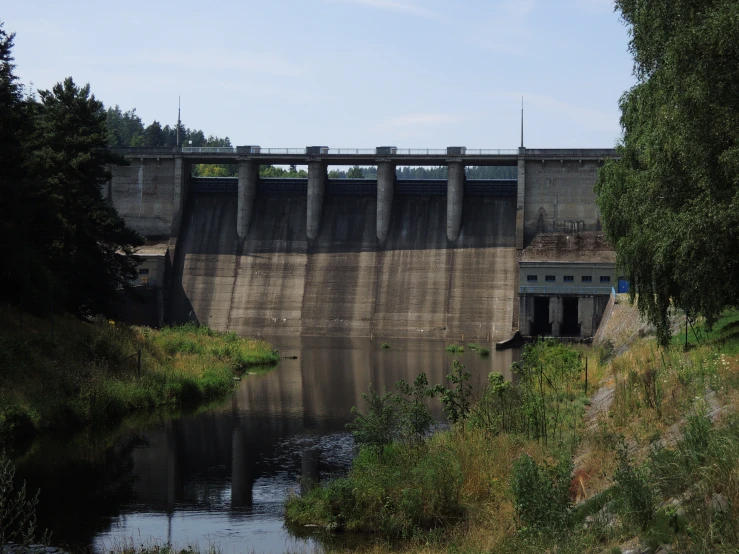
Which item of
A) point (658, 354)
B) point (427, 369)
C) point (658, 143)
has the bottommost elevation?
point (427, 369)

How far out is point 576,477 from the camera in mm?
15109

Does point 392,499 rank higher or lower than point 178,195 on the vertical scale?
lower

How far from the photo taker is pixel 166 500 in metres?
19.1

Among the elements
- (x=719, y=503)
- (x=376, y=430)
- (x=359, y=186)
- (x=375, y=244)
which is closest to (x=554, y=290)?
(x=375, y=244)

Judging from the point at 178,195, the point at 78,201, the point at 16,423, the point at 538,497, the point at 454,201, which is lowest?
the point at 16,423

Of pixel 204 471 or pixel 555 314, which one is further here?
pixel 555 314

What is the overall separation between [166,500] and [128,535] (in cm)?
266

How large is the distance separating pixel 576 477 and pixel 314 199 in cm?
5000

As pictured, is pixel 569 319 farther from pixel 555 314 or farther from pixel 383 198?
pixel 383 198

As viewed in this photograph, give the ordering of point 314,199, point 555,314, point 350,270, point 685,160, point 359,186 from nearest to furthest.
A: point 685,160 < point 555,314 < point 350,270 < point 314,199 < point 359,186

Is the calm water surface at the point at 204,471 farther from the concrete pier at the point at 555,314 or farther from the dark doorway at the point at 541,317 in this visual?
the dark doorway at the point at 541,317

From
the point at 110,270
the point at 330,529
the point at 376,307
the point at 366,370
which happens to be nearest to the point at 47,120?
the point at 110,270

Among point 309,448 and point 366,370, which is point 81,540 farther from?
point 366,370

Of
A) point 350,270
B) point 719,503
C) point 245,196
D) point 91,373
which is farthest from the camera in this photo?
point 245,196
